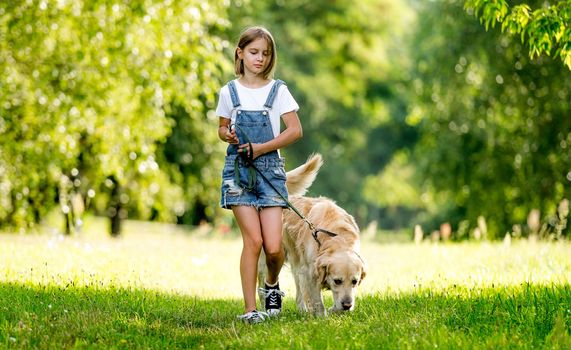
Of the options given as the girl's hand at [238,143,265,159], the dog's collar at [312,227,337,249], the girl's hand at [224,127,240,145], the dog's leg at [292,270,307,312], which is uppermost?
the girl's hand at [224,127,240,145]

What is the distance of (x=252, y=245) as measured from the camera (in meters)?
6.28

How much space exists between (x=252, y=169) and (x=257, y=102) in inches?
20.1

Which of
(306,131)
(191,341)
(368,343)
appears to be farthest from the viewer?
(306,131)

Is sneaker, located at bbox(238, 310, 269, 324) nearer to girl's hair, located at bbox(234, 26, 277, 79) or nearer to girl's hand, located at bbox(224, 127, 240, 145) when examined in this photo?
girl's hand, located at bbox(224, 127, 240, 145)

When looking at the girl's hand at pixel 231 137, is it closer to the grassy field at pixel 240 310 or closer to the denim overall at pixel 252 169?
the denim overall at pixel 252 169

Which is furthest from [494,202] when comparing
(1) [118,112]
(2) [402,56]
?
(2) [402,56]

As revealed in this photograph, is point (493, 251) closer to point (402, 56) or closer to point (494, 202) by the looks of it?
point (494, 202)

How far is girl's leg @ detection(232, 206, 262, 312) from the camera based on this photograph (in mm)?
6242

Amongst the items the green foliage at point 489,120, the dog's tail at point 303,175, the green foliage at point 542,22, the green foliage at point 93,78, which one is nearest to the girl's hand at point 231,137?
the dog's tail at point 303,175

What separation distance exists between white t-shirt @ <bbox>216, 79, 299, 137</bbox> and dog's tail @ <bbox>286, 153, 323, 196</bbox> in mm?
1244

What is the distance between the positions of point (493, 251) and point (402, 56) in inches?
754

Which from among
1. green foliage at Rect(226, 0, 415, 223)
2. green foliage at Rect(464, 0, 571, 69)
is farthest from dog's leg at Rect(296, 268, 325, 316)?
green foliage at Rect(226, 0, 415, 223)

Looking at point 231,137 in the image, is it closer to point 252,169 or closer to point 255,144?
point 255,144

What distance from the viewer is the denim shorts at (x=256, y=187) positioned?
6215mm
